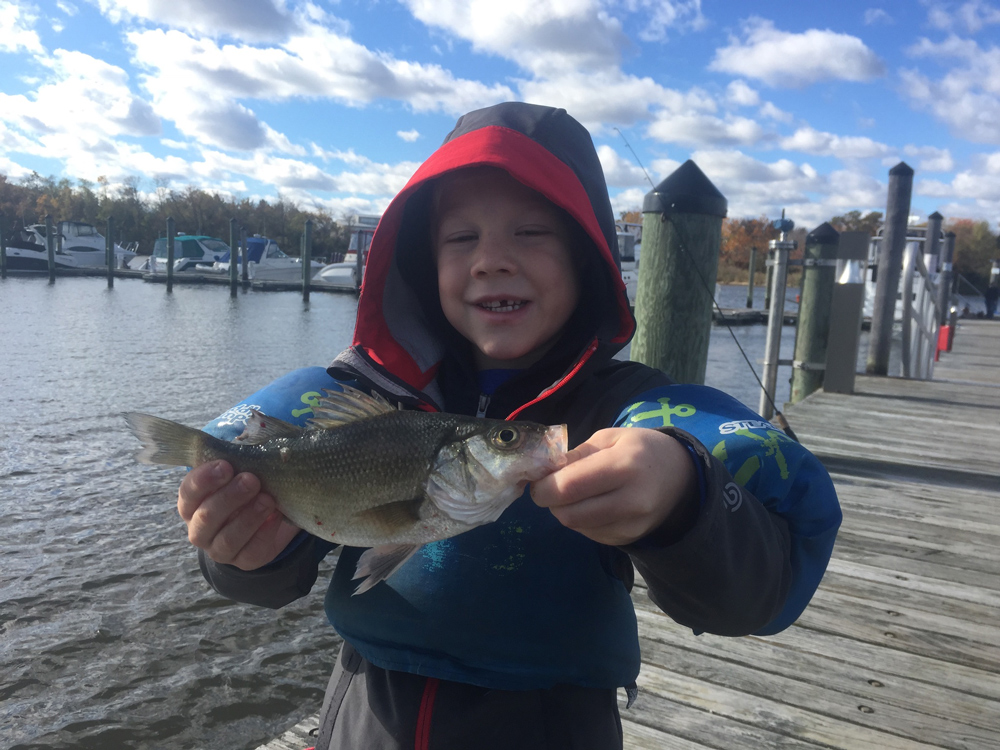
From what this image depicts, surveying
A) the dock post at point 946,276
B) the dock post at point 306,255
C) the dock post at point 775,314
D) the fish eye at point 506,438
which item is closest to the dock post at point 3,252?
the dock post at point 306,255

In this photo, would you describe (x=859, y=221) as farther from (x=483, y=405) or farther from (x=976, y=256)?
(x=483, y=405)

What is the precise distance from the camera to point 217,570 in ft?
6.73

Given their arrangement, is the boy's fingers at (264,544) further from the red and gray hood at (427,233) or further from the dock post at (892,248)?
the dock post at (892,248)

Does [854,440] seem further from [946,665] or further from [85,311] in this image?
[85,311]

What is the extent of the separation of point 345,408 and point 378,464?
0.78ft

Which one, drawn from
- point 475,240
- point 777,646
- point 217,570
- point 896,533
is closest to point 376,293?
point 475,240

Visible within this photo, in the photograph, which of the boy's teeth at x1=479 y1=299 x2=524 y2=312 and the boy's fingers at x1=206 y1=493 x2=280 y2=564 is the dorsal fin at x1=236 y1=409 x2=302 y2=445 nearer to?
the boy's fingers at x1=206 y1=493 x2=280 y2=564

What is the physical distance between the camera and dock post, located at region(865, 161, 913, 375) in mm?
9648

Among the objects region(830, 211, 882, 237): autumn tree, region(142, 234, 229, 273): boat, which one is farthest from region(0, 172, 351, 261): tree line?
region(830, 211, 882, 237): autumn tree

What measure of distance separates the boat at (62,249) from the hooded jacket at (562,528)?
60.1 m

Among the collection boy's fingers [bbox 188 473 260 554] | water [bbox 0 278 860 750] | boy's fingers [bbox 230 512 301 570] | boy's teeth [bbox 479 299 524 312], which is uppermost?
boy's teeth [bbox 479 299 524 312]

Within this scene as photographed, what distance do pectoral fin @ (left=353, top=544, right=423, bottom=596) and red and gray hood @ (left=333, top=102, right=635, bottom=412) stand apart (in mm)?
616

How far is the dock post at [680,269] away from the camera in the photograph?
457 centimetres

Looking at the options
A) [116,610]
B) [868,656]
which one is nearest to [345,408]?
[868,656]
